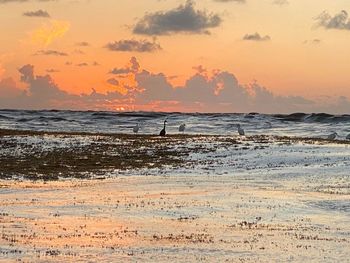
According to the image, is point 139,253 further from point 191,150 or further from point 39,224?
point 191,150

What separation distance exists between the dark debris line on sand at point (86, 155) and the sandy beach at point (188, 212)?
0.65 meters

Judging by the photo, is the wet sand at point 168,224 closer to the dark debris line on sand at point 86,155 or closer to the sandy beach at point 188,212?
the sandy beach at point 188,212

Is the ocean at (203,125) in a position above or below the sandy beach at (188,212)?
above

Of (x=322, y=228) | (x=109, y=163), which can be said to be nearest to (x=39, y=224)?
(x=322, y=228)

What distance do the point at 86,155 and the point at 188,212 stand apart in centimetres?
2526

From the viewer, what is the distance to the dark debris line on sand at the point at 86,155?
3881 cm

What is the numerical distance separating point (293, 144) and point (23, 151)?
21.2 metres

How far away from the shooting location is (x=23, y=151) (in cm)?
4866

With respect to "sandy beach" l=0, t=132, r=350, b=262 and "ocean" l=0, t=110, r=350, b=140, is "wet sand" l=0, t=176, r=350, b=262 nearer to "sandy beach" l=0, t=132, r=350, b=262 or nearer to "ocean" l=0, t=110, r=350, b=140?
"sandy beach" l=0, t=132, r=350, b=262

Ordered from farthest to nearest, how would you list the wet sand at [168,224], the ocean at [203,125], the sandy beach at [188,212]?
the ocean at [203,125] → the sandy beach at [188,212] → the wet sand at [168,224]

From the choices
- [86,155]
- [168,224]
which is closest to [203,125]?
[86,155]

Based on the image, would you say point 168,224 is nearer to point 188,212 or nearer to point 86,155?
point 188,212

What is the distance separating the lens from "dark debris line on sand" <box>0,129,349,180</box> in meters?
38.8

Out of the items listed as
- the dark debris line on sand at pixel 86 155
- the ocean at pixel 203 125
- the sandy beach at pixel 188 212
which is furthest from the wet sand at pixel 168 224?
the ocean at pixel 203 125
